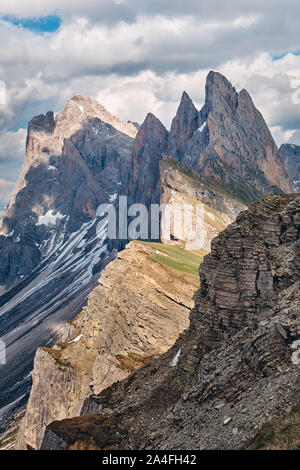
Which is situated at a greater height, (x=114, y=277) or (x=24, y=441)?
(x=114, y=277)

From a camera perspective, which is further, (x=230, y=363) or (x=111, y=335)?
(x=111, y=335)

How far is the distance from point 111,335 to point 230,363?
6493cm

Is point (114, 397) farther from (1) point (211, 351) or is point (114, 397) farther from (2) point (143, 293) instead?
(2) point (143, 293)

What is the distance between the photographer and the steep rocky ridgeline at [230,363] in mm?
27969

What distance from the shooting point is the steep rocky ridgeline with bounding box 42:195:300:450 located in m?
28.0

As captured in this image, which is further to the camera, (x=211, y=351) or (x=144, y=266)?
(x=144, y=266)

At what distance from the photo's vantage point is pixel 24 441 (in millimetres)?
94812

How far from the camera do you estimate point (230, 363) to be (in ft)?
103

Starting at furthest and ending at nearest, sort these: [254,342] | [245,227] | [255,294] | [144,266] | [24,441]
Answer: [144,266] → [24,441] → [245,227] → [255,294] → [254,342]

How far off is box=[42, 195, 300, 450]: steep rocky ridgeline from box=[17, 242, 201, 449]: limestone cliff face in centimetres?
4356

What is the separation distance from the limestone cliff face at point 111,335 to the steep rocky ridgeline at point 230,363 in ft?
143

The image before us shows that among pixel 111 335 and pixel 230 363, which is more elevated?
pixel 230 363

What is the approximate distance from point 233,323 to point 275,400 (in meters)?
8.72
